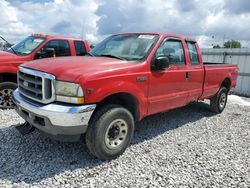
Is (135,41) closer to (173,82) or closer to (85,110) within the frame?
(173,82)

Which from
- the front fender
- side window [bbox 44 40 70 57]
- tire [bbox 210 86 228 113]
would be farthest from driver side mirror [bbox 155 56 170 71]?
side window [bbox 44 40 70 57]

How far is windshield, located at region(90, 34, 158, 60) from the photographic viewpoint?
411 centimetres

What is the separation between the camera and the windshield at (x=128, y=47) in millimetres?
4109

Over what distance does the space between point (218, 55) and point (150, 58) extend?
9800 mm

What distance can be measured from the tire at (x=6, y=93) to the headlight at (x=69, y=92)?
317cm

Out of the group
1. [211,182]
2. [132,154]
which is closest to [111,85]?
[132,154]

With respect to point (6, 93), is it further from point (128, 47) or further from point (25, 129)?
point (128, 47)

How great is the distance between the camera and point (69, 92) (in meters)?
3.07

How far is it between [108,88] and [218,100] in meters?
4.30

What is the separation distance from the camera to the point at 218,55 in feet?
41.2

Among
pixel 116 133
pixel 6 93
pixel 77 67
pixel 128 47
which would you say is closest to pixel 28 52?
pixel 6 93

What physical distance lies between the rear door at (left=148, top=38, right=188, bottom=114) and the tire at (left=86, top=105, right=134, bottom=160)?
2.21 feet

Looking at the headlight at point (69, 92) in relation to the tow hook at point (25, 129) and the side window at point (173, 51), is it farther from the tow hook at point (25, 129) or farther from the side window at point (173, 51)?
the side window at point (173, 51)

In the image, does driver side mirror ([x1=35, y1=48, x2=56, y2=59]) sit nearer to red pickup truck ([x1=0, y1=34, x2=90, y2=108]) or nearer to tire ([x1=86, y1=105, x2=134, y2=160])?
red pickup truck ([x1=0, y1=34, x2=90, y2=108])
